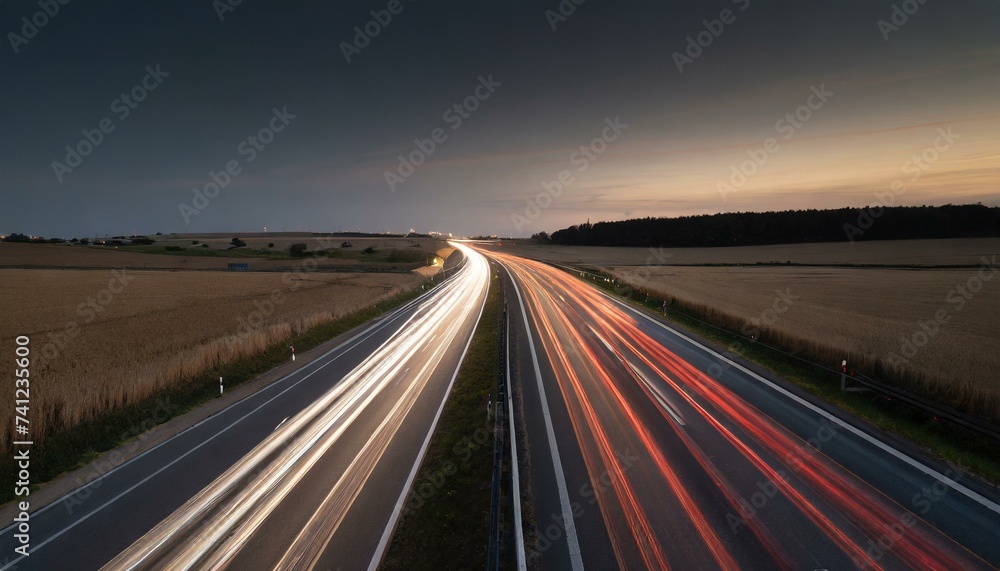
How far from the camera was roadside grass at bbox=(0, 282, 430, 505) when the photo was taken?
10312 millimetres

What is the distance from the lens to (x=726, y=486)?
8594 mm

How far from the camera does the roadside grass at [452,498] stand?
7.05 m

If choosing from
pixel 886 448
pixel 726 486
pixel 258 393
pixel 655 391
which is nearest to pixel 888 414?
pixel 886 448

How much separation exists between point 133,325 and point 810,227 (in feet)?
475

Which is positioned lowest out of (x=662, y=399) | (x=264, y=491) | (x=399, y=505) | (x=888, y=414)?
(x=264, y=491)

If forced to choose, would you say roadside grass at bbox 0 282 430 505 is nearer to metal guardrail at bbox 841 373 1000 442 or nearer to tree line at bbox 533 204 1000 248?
metal guardrail at bbox 841 373 1000 442

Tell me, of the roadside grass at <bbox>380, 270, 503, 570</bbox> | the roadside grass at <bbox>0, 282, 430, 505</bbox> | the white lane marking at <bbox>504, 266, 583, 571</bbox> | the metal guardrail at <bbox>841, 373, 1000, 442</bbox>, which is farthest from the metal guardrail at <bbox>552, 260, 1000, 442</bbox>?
the roadside grass at <bbox>0, 282, 430, 505</bbox>

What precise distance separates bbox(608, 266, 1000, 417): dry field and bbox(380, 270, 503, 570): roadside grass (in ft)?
43.9

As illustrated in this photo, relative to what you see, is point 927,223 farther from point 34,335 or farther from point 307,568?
point 34,335

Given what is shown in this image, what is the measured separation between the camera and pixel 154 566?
7.17m

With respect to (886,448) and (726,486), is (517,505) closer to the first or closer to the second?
(726,486)

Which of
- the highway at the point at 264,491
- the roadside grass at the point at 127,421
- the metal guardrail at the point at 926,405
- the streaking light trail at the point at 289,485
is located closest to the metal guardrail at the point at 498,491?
the highway at the point at 264,491

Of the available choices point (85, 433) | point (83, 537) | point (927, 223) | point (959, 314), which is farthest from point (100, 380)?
point (927, 223)

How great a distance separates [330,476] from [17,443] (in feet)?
27.1
